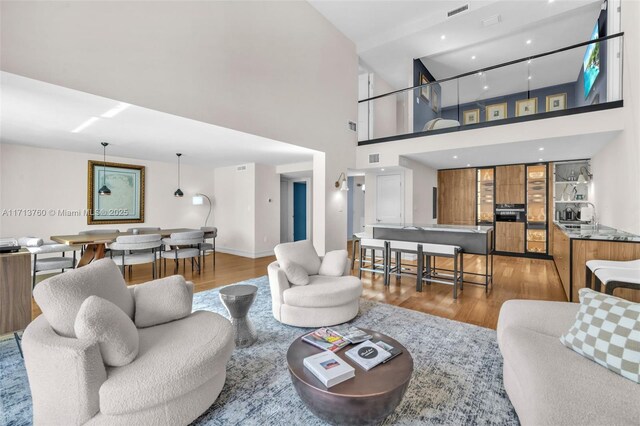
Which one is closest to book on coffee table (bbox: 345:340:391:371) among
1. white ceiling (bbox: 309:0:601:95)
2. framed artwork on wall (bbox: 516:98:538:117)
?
framed artwork on wall (bbox: 516:98:538:117)

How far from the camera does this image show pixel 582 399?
128cm

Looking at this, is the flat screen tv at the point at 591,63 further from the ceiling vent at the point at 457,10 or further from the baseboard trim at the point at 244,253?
the baseboard trim at the point at 244,253

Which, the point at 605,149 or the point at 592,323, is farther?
the point at 605,149

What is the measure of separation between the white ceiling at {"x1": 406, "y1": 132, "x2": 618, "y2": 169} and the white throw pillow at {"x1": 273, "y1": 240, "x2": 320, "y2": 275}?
369 centimetres

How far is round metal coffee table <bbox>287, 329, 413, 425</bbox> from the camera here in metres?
1.49

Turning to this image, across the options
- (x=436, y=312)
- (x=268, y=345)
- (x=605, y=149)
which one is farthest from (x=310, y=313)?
(x=605, y=149)

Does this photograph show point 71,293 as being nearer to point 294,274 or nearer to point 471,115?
point 294,274

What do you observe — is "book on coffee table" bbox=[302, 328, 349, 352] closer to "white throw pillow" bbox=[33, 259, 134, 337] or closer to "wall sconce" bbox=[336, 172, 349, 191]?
"white throw pillow" bbox=[33, 259, 134, 337]

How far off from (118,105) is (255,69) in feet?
6.70

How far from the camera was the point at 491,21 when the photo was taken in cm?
570

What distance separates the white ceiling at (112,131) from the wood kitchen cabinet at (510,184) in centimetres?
511

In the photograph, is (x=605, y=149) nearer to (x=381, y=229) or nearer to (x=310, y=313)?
(x=381, y=229)

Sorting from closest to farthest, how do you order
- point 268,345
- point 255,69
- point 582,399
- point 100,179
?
1. point 582,399
2. point 268,345
3. point 255,69
4. point 100,179

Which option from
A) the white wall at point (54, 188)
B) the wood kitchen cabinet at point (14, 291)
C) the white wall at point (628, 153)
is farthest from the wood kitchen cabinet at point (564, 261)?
the white wall at point (54, 188)
